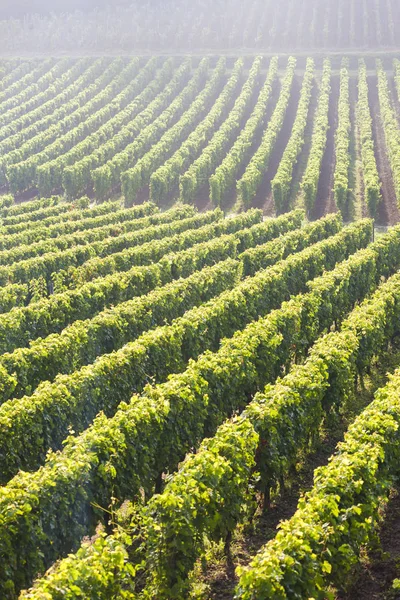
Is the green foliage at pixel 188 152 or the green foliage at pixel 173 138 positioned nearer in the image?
the green foliage at pixel 188 152

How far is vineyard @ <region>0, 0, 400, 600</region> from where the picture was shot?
16.0m

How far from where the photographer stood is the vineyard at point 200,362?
1605 centimetres

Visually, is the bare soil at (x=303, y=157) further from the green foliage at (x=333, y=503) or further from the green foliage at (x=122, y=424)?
the green foliage at (x=333, y=503)

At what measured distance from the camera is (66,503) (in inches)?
669

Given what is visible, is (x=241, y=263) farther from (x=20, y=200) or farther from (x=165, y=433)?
(x=20, y=200)

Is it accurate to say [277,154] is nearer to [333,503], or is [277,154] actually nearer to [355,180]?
[355,180]

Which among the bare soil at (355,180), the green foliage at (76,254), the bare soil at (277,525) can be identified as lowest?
the bare soil at (277,525)

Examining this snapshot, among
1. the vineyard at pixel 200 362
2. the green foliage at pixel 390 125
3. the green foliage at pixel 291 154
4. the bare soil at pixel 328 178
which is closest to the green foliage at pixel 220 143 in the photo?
the vineyard at pixel 200 362

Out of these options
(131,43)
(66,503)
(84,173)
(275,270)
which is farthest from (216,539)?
(131,43)

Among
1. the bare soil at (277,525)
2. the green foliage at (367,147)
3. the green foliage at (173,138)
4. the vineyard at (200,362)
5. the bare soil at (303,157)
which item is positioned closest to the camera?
the vineyard at (200,362)

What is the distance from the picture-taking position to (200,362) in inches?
926

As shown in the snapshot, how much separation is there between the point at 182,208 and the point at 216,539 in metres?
39.9

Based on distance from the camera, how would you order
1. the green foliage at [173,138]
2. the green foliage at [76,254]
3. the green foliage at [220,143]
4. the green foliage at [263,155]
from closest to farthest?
the green foliage at [76,254] → the green foliage at [263,155] → the green foliage at [220,143] → the green foliage at [173,138]

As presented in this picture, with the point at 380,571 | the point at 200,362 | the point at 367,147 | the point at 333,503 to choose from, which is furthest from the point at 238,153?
the point at 333,503
